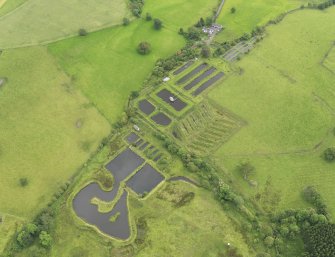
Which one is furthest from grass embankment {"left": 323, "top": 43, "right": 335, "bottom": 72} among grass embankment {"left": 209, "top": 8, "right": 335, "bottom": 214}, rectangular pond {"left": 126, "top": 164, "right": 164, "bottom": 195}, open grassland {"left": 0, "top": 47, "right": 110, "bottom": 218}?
open grassland {"left": 0, "top": 47, "right": 110, "bottom": 218}

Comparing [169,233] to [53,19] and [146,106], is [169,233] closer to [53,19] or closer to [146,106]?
[146,106]

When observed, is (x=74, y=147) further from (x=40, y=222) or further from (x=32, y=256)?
(x=32, y=256)

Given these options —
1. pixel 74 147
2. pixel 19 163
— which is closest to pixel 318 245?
pixel 74 147

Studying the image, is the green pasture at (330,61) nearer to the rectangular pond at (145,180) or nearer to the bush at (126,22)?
the rectangular pond at (145,180)

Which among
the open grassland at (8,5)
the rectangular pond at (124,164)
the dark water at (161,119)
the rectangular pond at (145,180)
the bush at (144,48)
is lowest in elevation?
the rectangular pond at (145,180)

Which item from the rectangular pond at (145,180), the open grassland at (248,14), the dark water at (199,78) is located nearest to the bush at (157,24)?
the open grassland at (248,14)

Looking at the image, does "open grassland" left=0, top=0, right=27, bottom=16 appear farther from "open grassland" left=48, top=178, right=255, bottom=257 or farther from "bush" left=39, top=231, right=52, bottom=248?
"bush" left=39, top=231, right=52, bottom=248
